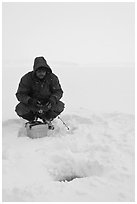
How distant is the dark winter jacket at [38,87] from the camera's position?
4609mm

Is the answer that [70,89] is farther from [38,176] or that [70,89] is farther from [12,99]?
[38,176]

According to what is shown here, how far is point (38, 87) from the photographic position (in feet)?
15.4

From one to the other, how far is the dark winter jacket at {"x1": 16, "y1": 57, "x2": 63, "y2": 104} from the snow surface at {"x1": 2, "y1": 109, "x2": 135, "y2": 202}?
23.6 inches

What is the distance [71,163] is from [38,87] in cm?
163

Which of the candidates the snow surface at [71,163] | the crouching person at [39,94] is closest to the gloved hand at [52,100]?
the crouching person at [39,94]

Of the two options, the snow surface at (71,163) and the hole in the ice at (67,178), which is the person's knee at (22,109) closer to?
the snow surface at (71,163)

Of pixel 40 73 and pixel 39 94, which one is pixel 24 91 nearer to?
pixel 39 94

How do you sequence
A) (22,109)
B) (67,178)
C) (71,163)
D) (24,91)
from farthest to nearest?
(22,109) → (24,91) → (71,163) → (67,178)

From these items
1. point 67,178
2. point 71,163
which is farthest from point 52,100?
point 67,178

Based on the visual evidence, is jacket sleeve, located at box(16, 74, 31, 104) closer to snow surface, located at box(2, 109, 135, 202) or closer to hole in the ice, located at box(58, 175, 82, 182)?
snow surface, located at box(2, 109, 135, 202)

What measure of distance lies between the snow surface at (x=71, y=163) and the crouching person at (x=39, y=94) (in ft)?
1.09

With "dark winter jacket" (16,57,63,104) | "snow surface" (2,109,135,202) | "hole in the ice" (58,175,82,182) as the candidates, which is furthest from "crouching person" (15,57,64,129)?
"hole in the ice" (58,175,82,182)

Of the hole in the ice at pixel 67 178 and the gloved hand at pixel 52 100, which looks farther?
the gloved hand at pixel 52 100

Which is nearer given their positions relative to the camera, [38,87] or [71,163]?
[71,163]
